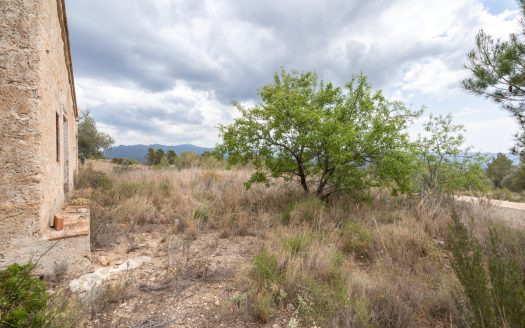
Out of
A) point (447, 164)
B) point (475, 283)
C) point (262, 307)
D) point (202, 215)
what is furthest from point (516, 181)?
point (262, 307)

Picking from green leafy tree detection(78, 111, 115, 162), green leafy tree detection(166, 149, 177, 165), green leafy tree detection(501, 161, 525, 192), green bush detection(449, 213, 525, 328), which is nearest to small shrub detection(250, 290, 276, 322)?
green bush detection(449, 213, 525, 328)

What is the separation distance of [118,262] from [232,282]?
183 centimetres

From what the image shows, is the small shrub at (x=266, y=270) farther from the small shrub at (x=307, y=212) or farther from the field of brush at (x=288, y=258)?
the small shrub at (x=307, y=212)

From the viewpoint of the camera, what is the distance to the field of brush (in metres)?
2.61

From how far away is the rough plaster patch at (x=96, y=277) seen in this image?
3057 millimetres

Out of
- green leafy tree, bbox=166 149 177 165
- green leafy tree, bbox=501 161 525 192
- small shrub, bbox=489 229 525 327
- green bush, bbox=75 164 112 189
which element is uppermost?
green leafy tree, bbox=166 149 177 165

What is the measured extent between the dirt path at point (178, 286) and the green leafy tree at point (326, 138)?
104 inches

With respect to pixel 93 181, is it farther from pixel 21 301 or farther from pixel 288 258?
pixel 288 258

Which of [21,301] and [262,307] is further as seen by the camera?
[262,307]

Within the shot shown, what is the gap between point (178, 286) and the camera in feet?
10.4

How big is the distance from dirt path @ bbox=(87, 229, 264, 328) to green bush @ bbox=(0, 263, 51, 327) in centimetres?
52

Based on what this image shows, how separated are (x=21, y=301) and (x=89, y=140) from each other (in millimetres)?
21244

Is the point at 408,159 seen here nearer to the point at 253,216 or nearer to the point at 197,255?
the point at 253,216

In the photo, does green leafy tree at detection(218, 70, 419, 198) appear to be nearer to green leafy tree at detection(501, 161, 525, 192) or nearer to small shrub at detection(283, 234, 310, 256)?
small shrub at detection(283, 234, 310, 256)
